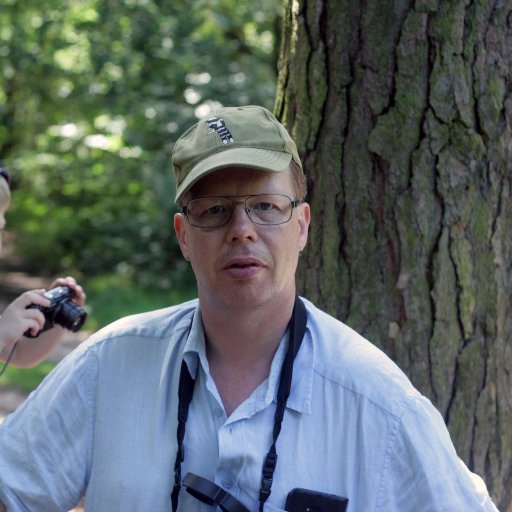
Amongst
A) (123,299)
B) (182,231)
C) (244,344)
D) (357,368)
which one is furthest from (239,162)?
(123,299)

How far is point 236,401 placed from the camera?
2.14 meters

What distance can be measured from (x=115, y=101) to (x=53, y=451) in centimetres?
862

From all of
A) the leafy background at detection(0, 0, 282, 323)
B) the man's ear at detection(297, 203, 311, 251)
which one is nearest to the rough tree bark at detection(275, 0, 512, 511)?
the man's ear at detection(297, 203, 311, 251)

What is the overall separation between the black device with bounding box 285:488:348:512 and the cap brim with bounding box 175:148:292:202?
0.77m

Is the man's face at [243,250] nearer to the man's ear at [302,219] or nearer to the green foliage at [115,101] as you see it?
the man's ear at [302,219]

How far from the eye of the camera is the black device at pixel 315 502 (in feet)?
6.51

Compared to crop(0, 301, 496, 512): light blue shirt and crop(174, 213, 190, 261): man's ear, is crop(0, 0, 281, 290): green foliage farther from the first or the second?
crop(0, 301, 496, 512): light blue shirt

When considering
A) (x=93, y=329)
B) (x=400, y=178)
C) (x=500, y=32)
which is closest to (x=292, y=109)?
(x=400, y=178)

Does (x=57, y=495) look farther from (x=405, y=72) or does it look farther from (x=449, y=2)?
(x=449, y=2)

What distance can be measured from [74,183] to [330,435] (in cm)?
1192

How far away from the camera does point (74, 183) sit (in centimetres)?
1347

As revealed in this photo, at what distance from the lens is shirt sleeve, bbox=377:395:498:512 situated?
6.44ft

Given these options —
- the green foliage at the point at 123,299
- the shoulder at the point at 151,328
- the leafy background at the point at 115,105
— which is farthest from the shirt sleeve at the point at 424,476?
the green foliage at the point at 123,299

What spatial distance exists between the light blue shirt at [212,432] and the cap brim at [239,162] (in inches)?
14.9
